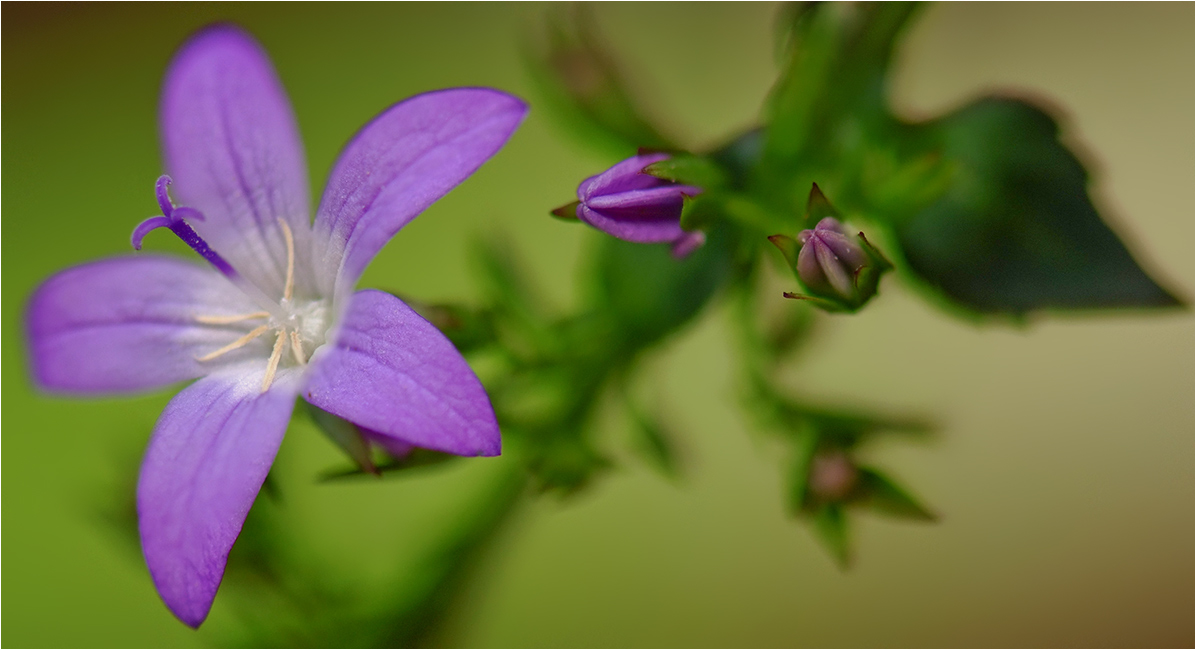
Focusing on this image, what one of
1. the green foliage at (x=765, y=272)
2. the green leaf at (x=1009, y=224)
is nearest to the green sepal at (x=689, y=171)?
the green foliage at (x=765, y=272)

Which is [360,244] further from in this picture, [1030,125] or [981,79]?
[981,79]

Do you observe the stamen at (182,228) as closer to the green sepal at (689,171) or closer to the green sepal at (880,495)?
the green sepal at (689,171)

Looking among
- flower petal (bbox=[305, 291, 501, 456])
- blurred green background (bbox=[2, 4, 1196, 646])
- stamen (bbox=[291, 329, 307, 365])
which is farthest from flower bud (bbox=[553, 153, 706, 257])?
blurred green background (bbox=[2, 4, 1196, 646])

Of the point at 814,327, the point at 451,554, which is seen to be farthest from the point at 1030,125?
the point at 451,554

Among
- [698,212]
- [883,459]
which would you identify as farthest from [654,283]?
[883,459]

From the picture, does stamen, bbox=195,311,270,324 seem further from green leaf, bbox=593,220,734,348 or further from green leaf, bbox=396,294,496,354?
green leaf, bbox=593,220,734,348

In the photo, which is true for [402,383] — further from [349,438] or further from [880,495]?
[880,495]

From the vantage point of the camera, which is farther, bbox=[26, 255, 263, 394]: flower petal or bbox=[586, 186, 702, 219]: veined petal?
bbox=[26, 255, 263, 394]: flower petal
